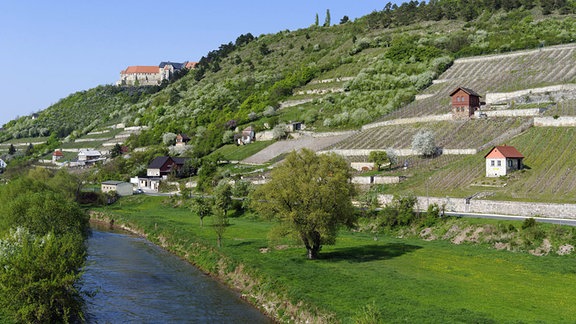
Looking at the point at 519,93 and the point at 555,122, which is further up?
the point at 519,93

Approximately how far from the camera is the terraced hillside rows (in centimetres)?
10738

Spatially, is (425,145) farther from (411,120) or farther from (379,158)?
(411,120)

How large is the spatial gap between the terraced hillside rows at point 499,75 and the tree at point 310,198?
6164cm

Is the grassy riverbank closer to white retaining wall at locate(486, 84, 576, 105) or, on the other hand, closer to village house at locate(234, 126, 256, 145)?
white retaining wall at locate(486, 84, 576, 105)

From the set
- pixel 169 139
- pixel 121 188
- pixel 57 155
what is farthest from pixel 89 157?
pixel 121 188

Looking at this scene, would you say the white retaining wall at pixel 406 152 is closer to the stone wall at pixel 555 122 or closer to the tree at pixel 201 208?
the stone wall at pixel 555 122

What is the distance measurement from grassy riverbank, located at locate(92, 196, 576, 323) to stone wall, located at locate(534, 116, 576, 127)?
37653mm

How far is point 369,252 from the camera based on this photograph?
163 feet

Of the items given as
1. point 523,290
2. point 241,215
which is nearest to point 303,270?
point 523,290

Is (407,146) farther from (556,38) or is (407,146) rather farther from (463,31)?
Result: (463,31)

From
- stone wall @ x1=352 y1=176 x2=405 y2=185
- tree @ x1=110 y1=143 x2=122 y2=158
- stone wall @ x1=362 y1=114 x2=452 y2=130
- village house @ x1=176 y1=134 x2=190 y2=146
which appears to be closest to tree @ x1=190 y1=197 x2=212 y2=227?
stone wall @ x1=352 y1=176 x2=405 y2=185

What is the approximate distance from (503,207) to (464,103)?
42.7 metres

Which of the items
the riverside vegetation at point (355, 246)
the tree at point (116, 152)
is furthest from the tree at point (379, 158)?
the tree at point (116, 152)

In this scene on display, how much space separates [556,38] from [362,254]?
348 feet
